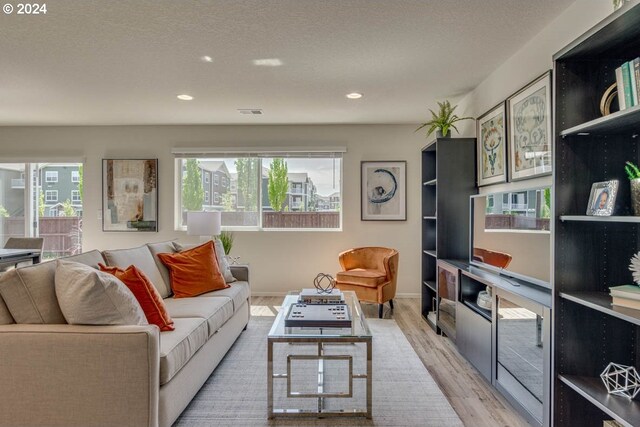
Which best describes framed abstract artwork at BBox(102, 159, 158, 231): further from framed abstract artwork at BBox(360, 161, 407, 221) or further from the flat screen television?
the flat screen television

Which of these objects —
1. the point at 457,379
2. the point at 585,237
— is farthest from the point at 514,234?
the point at 457,379

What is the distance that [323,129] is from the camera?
508 centimetres

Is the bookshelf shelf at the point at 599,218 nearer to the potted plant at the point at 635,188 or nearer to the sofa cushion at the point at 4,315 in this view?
the potted plant at the point at 635,188

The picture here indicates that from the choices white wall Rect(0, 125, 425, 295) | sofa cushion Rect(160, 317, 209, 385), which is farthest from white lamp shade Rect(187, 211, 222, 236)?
sofa cushion Rect(160, 317, 209, 385)

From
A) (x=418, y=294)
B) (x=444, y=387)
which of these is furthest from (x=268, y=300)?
(x=444, y=387)

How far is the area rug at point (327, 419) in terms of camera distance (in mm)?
2045

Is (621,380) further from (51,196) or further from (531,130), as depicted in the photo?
(51,196)

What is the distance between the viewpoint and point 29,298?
1.76 m

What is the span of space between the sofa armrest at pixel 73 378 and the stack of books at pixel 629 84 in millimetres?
2253

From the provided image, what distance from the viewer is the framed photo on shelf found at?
59.1 inches

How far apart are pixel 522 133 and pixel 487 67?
771 millimetres

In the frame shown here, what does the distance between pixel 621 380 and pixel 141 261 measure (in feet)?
10.0

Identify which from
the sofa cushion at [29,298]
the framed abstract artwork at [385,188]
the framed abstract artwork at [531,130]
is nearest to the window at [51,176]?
the sofa cushion at [29,298]

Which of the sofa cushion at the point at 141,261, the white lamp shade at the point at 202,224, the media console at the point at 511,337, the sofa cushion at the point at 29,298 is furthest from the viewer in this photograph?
the white lamp shade at the point at 202,224
